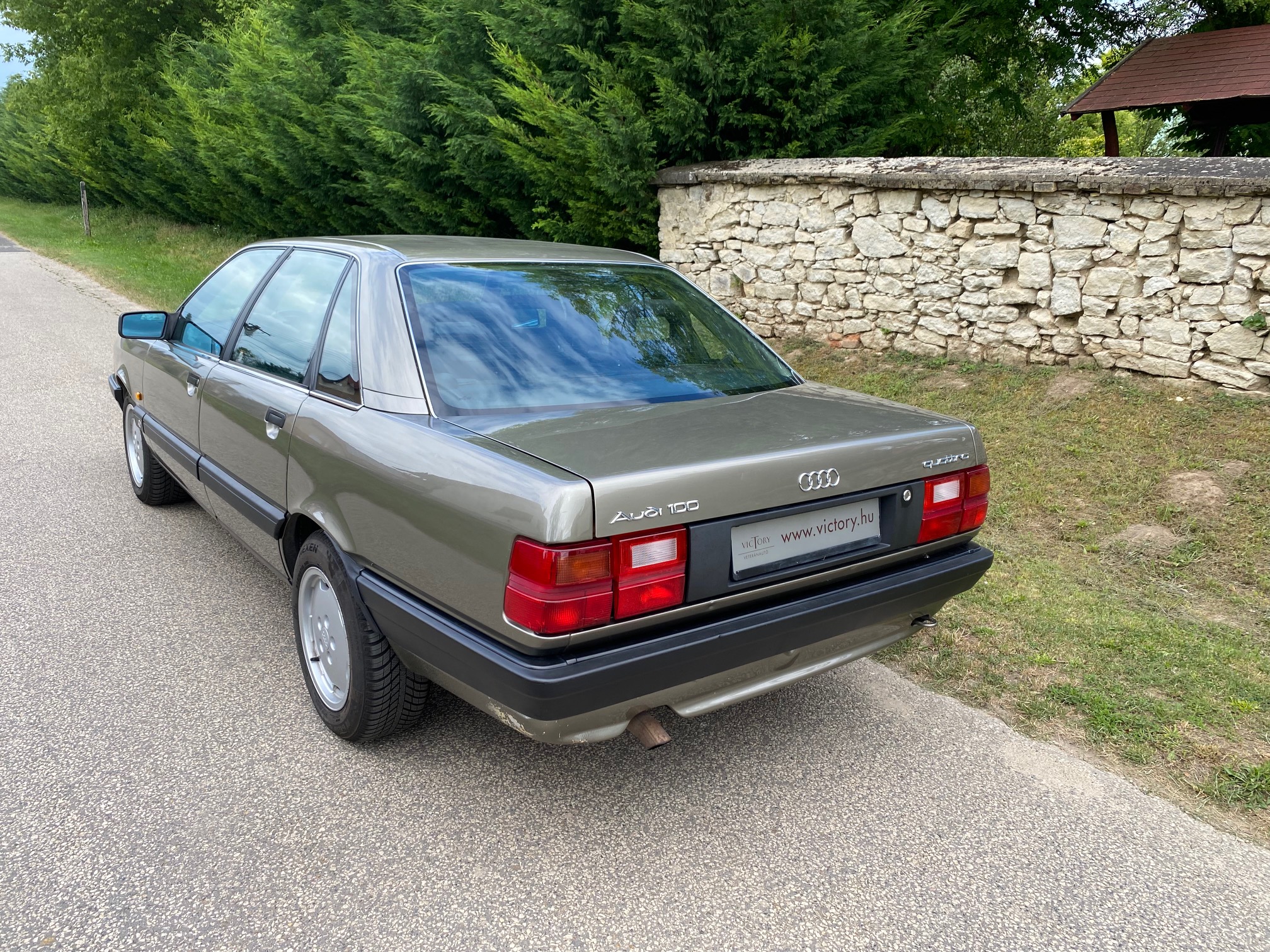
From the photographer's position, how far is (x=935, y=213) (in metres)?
7.35

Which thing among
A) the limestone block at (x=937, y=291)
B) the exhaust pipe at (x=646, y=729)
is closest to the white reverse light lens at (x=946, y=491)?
the exhaust pipe at (x=646, y=729)

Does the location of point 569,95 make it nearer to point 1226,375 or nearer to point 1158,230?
point 1158,230

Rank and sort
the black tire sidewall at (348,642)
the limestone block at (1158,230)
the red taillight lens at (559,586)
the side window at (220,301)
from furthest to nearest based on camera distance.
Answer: the limestone block at (1158,230) < the side window at (220,301) < the black tire sidewall at (348,642) < the red taillight lens at (559,586)

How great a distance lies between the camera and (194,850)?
8.19 ft

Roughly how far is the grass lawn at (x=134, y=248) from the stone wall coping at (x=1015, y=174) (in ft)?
27.3

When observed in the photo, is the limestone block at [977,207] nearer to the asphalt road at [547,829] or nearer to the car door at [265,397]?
the asphalt road at [547,829]

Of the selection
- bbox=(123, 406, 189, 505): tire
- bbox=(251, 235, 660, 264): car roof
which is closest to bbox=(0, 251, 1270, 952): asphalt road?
bbox=(123, 406, 189, 505): tire

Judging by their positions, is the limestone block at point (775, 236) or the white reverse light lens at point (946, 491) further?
the limestone block at point (775, 236)

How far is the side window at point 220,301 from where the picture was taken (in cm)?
399

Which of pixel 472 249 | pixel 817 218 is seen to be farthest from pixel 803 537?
pixel 817 218

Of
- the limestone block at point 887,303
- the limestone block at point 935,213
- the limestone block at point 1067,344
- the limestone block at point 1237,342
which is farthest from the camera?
the limestone block at point 887,303

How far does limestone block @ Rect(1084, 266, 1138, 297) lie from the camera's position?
6.37 m

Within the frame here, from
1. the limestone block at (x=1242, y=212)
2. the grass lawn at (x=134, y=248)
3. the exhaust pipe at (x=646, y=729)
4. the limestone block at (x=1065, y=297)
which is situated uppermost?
the grass lawn at (x=134, y=248)

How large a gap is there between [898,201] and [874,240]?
0.37 m
